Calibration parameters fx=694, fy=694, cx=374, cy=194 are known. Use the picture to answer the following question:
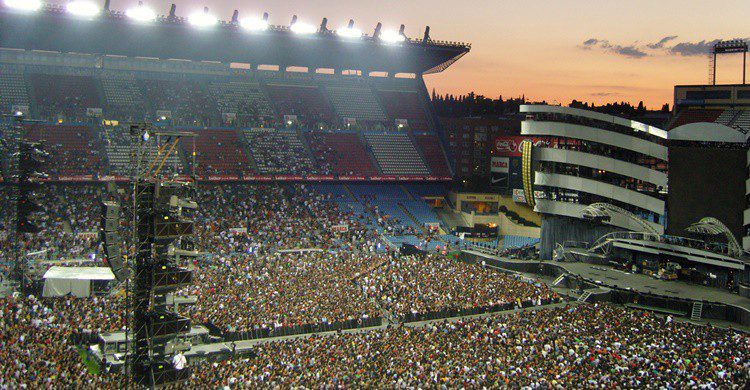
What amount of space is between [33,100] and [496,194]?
3629 centimetres

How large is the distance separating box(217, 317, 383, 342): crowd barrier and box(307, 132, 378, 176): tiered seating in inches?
1011

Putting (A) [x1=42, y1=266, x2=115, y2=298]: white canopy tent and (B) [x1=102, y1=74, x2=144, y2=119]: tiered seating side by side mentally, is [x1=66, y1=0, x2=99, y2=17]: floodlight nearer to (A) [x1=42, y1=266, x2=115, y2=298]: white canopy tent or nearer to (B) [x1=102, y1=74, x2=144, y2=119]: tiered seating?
(B) [x1=102, y1=74, x2=144, y2=119]: tiered seating

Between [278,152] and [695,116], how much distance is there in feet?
99.0

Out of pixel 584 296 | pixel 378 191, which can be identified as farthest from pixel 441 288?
pixel 378 191

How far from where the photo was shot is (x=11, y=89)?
170 feet

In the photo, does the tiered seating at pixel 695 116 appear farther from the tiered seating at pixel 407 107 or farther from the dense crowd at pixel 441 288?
the tiered seating at pixel 407 107

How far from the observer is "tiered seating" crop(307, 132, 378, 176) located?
180 ft

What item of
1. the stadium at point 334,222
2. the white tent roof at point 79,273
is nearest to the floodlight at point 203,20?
the stadium at point 334,222

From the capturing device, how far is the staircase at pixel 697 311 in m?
31.7

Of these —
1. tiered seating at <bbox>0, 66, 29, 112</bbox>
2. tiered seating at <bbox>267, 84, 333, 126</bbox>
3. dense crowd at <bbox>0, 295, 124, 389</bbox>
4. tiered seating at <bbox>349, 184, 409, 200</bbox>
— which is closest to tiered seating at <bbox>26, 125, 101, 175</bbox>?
tiered seating at <bbox>0, 66, 29, 112</bbox>

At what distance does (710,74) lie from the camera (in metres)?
50.4

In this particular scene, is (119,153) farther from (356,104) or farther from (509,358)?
(509,358)

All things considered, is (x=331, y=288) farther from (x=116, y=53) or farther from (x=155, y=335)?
(x=116, y=53)

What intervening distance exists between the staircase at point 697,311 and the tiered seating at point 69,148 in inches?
1456
